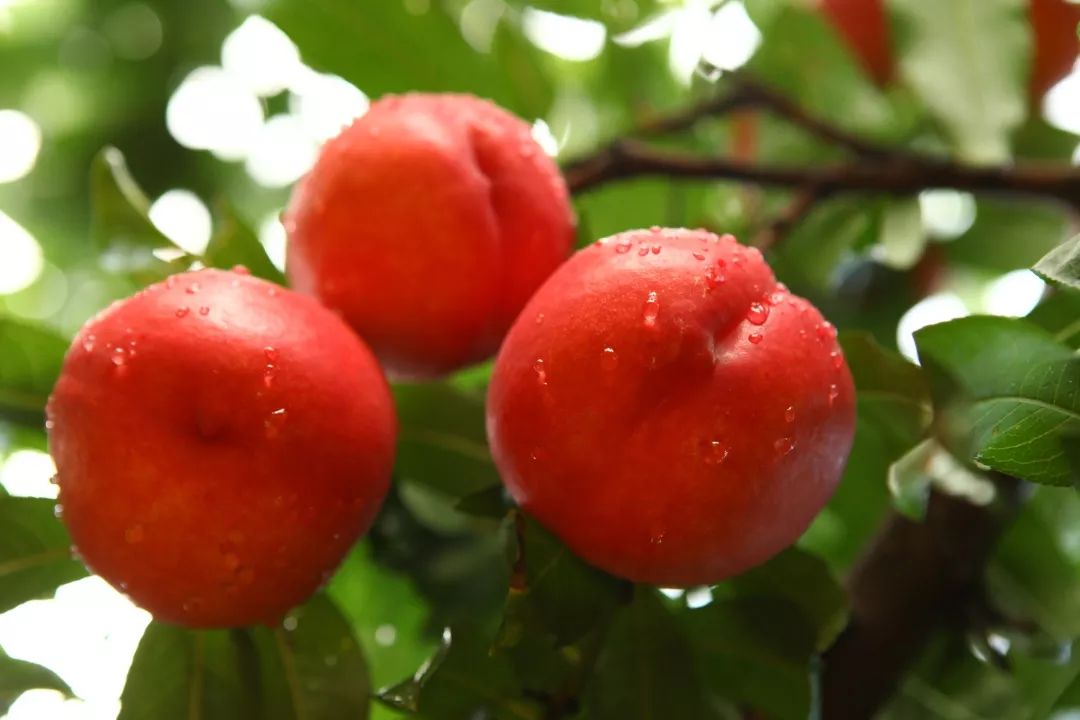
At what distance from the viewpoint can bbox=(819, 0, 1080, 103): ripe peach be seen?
94cm

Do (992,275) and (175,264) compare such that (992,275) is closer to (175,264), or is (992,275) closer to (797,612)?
(797,612)

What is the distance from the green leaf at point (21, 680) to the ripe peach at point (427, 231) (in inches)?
9.5

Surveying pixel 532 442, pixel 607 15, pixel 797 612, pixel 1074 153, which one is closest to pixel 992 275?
pixel 1074 153

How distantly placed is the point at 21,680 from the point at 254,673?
0.12 meters

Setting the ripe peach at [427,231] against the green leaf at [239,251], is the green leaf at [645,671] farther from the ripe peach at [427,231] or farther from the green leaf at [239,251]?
the green leaf at [239,251]

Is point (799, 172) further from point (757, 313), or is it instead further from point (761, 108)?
point (757, 313)

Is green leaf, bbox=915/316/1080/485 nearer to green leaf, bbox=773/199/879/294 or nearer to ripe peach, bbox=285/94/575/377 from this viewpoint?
ripe peach, bbox=285/94/575/377

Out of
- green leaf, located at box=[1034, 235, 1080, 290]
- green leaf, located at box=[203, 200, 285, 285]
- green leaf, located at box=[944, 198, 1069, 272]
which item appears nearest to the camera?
green leaf, located at box=[1034, 235, 1080, 290]

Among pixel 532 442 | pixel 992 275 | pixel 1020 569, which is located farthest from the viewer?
pixel 992 275

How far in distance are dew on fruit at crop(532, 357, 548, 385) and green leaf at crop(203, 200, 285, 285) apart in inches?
10.1

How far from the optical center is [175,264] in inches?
26.8

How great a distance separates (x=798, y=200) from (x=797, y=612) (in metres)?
0.33

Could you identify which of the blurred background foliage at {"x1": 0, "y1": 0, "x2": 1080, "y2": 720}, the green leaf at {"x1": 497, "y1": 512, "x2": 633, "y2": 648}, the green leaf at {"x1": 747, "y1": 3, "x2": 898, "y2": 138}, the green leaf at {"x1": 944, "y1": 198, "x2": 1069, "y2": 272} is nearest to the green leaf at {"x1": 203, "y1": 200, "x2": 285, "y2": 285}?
the blurred background foliage at {"x1": 0, "y1": 0, "x2": 1080, "y2": 720}

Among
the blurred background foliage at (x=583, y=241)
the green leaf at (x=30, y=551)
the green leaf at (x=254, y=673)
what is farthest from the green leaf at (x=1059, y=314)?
the green leaf at (x=30, y=551)
